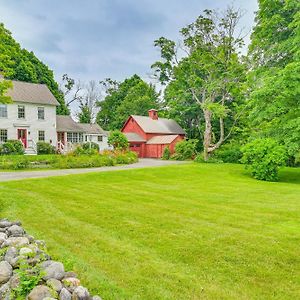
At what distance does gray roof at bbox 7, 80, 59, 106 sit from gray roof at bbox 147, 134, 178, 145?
13.5 m

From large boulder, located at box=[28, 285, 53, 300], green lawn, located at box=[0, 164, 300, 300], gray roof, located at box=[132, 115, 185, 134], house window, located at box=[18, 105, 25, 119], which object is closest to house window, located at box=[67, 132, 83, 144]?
house window, located at box=[18, 105, 25, 119]

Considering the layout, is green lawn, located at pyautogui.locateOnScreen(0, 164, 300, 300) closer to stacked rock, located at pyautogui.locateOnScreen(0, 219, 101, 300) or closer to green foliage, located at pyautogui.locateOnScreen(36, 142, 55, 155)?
stacked rock, located at pyautogui.locateOnScreen(0, 219, 101, 300)

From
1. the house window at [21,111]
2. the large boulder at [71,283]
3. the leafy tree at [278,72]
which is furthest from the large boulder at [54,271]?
the house window at [21,111]

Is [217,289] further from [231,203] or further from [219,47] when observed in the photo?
[219,47]

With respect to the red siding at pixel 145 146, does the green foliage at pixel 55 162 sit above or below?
below

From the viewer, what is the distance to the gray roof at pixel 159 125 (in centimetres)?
4253

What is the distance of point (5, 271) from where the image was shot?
4.18 meters

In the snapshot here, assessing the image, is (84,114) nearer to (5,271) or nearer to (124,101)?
(124,101)

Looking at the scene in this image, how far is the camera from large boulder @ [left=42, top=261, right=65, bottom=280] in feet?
13.0

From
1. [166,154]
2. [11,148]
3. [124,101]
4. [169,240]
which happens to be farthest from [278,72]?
[124,101]

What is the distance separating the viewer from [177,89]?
33094 millimetres

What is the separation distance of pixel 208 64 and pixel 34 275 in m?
28.6

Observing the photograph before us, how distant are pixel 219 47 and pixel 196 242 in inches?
1078

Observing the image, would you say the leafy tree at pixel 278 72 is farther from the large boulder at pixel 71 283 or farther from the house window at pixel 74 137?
the house window at pixel 74 137
